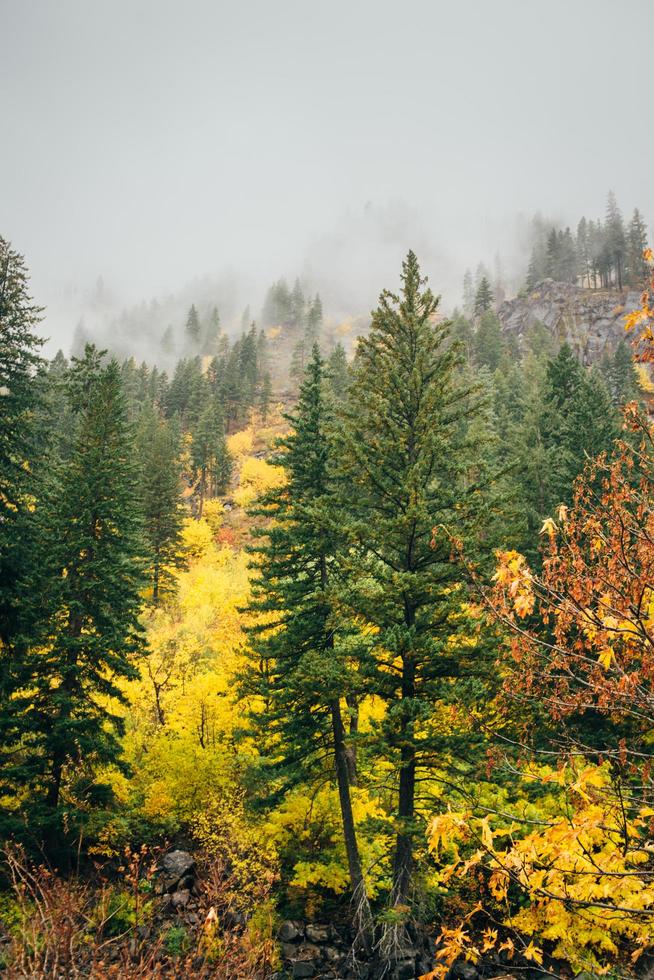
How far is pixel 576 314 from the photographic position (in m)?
86.1

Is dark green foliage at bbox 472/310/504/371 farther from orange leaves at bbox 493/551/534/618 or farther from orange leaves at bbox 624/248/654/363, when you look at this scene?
orange leaves at bbox 493/551/534/618

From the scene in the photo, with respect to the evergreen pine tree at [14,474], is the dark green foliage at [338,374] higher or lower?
higher

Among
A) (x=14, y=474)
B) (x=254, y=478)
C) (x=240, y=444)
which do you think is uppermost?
(x=240, y=444)

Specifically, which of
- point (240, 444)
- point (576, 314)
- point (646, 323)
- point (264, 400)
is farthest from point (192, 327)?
point (646, 323)

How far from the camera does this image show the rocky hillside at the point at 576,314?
265ft

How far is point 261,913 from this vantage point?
14734mm

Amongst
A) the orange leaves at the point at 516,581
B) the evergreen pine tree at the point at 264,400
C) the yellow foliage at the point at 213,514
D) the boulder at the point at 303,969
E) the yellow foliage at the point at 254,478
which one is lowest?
the boulder at the point at 303,969

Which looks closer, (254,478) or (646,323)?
(646,323)

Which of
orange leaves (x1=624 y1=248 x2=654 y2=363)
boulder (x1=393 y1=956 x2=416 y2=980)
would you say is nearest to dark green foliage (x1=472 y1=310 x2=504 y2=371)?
boulder (x1=393 y1=956 x2=416 y2=980)

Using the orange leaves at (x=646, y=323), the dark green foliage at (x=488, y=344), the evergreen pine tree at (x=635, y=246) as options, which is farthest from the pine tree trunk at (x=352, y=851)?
the evergreen pine tree at (x=635, y=246)

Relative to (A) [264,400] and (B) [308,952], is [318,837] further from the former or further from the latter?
(A) [264,400]

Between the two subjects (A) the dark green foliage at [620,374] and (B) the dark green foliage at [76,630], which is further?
(A) the dark green foliage at [620,374]

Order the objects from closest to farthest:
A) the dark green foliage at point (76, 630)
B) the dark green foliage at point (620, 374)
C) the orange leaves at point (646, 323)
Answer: the orange leaves at point (646, 323), the dark green foliage at point (76, 630), the dark green foliage at point (620, 374)

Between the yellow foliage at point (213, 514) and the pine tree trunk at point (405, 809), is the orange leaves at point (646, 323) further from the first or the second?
the yellow foliage at point (213, 514)
